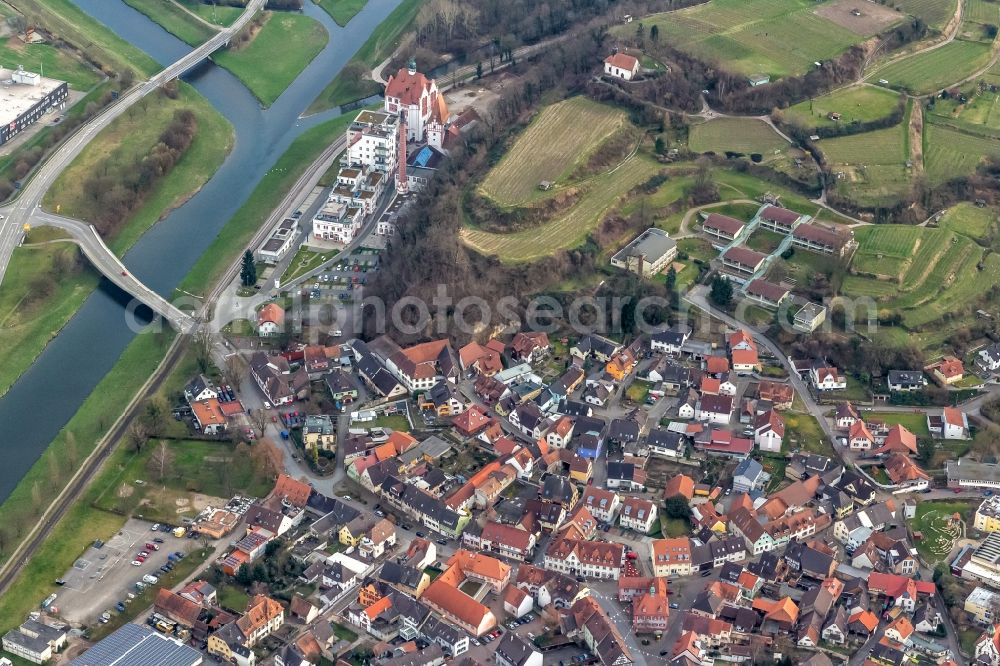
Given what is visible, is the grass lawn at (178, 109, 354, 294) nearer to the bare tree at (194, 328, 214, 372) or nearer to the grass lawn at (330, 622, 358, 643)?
the bare tree at (194, 328, 214, 372)

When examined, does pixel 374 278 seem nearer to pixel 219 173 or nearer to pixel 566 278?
pixel 566 278

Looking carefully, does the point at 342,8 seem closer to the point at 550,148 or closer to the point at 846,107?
the point at 550,148

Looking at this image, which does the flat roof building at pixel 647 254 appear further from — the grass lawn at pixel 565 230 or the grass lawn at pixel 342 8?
the grass lawn at pixel 342 8

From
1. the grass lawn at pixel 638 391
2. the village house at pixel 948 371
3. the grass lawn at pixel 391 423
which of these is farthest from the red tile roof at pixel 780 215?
the grass lawn at pixel 391 423


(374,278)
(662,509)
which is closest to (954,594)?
(662,509)

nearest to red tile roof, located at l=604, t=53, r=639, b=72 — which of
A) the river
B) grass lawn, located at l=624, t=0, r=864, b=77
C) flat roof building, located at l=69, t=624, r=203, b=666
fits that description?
grass lawn, located at l=624, t=0, r=864, b=77
